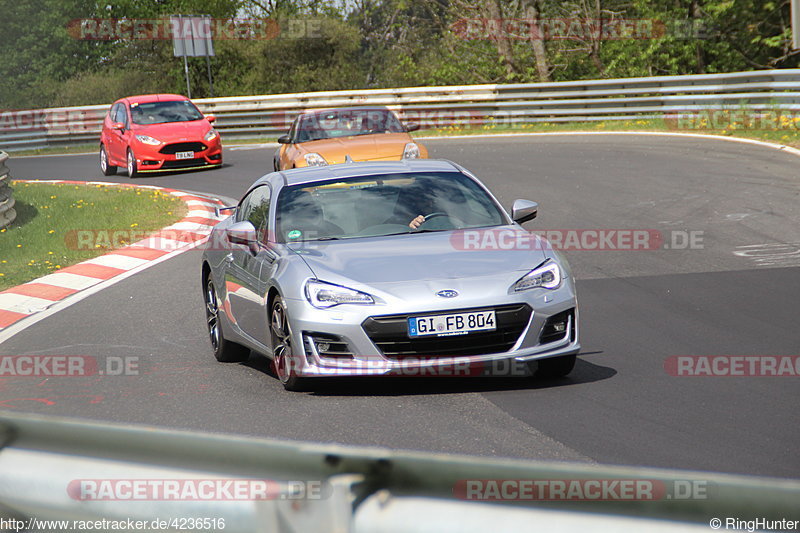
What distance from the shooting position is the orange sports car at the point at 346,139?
54.2ft

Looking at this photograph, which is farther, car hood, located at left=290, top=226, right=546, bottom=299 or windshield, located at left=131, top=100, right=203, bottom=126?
windshield, located at left=131, top=100, right=203, bottom=126

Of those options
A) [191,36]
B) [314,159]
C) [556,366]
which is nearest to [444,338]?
[556,366]

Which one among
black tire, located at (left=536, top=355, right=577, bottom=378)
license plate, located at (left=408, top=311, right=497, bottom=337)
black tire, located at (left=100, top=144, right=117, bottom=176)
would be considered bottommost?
black tire, located at (left=100, top=144, right=117, bottom=176)

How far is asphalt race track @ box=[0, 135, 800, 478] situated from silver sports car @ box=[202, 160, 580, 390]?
0.25 meters

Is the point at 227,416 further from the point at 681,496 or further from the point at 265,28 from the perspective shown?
the point at 265,28

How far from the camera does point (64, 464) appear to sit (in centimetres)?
301

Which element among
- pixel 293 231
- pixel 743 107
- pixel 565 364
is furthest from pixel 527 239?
pixel 743 107


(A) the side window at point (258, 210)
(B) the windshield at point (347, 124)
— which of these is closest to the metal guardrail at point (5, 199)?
(B) the windshield at point (347, 124)

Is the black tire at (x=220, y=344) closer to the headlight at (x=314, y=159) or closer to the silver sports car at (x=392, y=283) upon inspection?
the silver sports car at (x=392, y=283)

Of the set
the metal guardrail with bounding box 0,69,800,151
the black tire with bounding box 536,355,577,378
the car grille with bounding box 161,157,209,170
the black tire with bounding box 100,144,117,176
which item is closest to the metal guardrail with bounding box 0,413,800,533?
the black tire with bounding box 536,355,577,378

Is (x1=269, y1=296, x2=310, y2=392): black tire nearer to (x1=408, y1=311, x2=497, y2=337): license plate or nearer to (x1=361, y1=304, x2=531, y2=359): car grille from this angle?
(x1=361, y1=304, x2=531, y2=359): car grille

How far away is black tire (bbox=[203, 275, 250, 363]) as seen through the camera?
8539mm

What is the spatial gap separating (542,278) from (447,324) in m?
0.73

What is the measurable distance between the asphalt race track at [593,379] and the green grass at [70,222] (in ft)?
5.20
